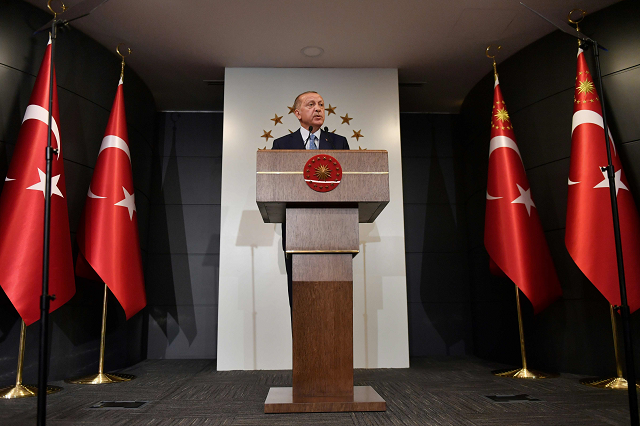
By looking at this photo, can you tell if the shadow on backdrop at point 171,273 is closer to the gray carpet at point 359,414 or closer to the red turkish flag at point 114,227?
the gray carpet at point 359,414

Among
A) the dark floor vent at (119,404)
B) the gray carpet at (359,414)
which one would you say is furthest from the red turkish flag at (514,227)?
the dark floor vent at (119,404)

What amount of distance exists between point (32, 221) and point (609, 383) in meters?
3.59

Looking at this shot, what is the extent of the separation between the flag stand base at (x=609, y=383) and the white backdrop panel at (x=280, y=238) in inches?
53.8

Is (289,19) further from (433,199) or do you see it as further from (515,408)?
(515,408)

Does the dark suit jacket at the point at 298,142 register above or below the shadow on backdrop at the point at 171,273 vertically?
above

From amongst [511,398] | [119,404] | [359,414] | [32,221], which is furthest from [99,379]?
[511,398]

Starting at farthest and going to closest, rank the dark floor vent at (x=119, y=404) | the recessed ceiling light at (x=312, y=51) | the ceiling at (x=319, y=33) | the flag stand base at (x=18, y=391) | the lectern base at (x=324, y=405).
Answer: the recessed ceiling light at (x=312, y=51), the ceiling at (x=319, y=33), the flag stand base at (x=18, y=391), the dark floor vent at (x=119, y=404), the lectern base at (x=324, y=405)

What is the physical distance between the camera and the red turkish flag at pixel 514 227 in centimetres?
341

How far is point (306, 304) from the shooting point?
7.09ft

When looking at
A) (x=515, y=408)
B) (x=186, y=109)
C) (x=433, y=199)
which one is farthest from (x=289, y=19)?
(x=515, y=408)

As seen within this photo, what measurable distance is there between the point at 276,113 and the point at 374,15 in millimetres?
1201

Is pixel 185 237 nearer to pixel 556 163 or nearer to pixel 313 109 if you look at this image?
pixel 313 109

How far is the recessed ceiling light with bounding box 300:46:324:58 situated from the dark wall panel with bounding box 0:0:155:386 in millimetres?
1656

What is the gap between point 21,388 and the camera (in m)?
2.77
